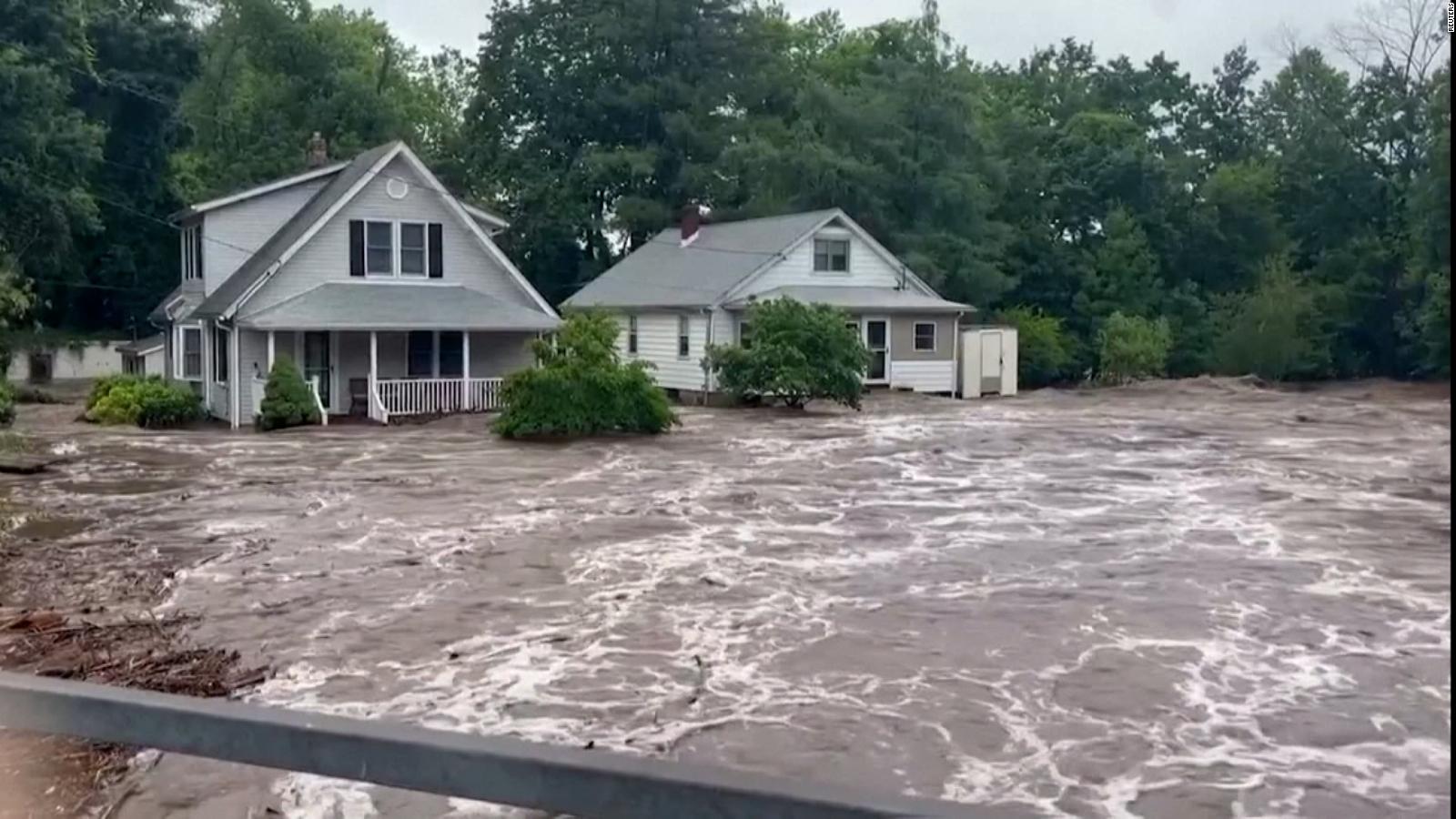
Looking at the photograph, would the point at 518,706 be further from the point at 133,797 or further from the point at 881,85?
the point at 881,85

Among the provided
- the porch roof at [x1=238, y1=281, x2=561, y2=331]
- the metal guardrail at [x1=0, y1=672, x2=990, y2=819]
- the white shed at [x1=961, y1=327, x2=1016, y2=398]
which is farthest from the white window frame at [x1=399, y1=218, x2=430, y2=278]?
the metal guardrail at [x1=0, y1=672, x2=990, y2=819]

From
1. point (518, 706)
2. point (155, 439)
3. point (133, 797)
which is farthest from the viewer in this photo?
point (155, 439)

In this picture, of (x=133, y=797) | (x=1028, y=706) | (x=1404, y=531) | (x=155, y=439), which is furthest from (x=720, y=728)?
(x=155, y=439)

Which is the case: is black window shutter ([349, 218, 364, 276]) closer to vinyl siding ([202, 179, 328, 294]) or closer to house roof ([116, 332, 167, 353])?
vinyl siding ([202, 179, 328, 294])

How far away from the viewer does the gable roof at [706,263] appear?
3127cm

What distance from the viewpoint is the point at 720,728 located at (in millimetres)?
6965

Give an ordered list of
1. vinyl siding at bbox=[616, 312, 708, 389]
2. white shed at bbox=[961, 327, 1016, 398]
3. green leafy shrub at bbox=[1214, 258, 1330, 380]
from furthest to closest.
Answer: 1. white shed at bbox=[961, 327, 1016, 398]
2. vinyl siding at bbox=[616, 312, 708, 389]
3. green leafy shrub at bbox=[1214, 258, 1330, 380]

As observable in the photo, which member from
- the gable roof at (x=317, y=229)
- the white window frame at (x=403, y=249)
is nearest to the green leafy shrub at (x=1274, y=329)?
the gable roof at (x=317, y=229)

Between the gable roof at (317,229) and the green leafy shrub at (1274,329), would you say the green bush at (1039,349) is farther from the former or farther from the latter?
the gable roof at (317,229)

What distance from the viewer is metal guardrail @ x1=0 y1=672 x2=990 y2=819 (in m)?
1.92

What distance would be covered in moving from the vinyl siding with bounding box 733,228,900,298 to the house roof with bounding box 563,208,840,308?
309 millimetres

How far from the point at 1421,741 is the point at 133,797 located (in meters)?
5.82

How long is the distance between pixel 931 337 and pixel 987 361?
1793mm

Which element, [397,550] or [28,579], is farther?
[397,550]
